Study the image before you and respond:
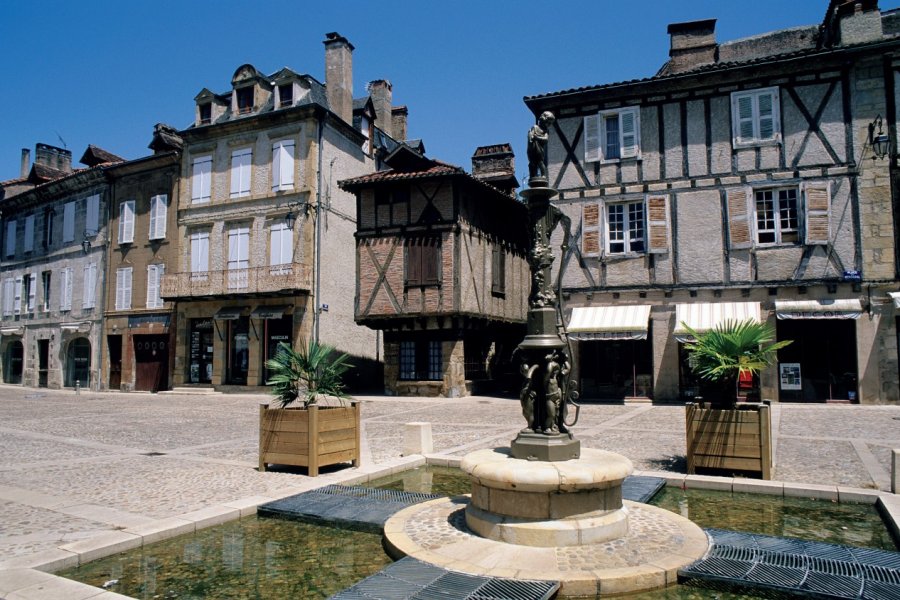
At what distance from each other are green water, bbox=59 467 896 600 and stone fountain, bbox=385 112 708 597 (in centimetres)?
36

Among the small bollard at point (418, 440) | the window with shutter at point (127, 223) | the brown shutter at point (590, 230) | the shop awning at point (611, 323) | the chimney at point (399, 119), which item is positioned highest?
the chimney at point (399, 119)

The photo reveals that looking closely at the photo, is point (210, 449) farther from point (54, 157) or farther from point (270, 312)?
point (54, 157)

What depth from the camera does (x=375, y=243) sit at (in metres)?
23.8

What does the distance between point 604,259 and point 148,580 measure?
57.0 feet

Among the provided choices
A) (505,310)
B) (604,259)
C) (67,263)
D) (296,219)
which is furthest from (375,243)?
(67,263)

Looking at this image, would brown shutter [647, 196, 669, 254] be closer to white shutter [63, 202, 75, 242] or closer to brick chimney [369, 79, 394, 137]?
brick chimney [369, 79, 394, 137]

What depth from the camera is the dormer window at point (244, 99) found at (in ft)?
88.9

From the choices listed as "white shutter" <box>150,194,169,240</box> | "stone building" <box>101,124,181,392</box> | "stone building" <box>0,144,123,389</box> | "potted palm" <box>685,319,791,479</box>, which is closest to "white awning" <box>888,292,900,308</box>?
"potted palm" <box>685,319,791,479</box>

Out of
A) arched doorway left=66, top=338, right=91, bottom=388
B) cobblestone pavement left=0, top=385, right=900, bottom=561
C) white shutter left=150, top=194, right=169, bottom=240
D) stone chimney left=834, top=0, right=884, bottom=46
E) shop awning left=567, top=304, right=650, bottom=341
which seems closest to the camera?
cobblestone pavement left=0, top=385, right=900, bottom=561

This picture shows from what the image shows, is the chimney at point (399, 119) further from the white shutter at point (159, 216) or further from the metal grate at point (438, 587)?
the metal grate at point (438, 587)

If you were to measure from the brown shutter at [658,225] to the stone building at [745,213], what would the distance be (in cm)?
4

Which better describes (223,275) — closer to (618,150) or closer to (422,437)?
(618,150)

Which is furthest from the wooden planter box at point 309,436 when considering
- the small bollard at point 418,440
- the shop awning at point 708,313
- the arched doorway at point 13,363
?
the arched doorway at point 13,363

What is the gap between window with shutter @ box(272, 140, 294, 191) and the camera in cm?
2545
